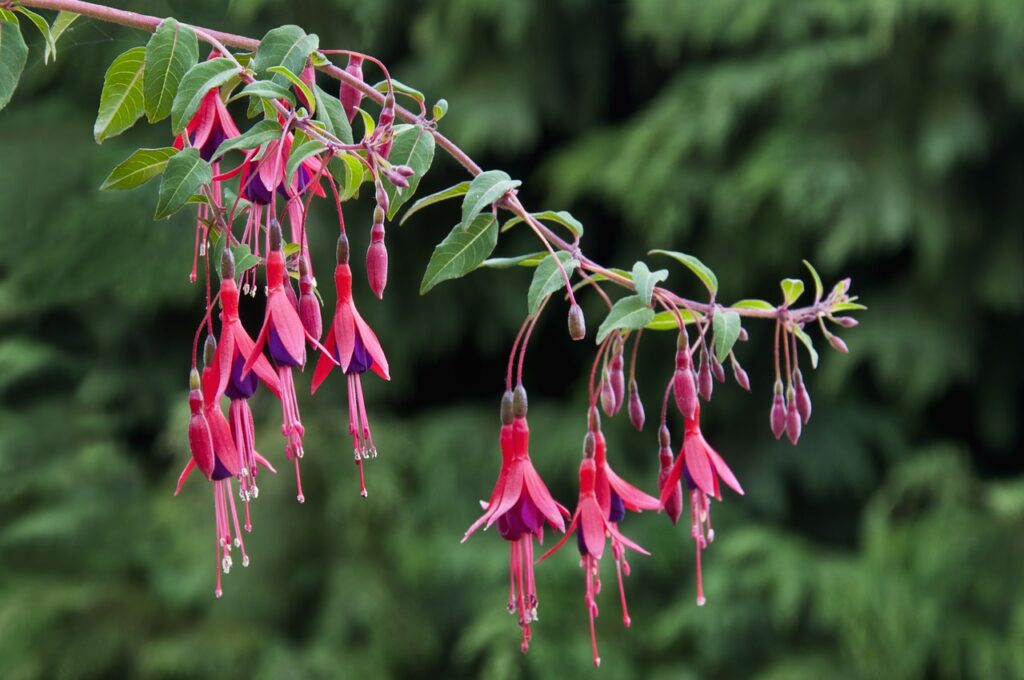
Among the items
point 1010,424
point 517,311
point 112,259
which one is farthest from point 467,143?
point 1010,424

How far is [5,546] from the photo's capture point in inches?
73.4

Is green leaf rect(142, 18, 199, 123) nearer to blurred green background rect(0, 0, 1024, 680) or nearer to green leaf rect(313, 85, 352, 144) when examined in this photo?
green leaf rect(313, 85, 352, 144)

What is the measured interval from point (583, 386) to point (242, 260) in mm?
1457

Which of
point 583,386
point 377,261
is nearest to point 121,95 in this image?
point 377,261

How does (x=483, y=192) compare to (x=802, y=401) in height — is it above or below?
above

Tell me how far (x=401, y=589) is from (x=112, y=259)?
67cm

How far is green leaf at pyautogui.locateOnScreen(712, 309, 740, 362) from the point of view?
50 cm

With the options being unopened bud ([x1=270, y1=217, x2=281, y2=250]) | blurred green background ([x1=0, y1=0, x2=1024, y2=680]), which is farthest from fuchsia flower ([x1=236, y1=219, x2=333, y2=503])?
Result: blurred green background ([x1=0, y1=0, x2=1024, y2=680])

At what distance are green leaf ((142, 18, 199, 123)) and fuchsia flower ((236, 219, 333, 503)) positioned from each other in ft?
0.28

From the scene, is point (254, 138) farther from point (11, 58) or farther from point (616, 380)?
point (616, 380)

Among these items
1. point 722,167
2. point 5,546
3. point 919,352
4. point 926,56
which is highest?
point 926,56

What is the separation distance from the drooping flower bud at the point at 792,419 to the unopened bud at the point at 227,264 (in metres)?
0.27

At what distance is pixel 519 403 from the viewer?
1.77 ft

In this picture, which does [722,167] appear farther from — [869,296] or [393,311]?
[393,311]
